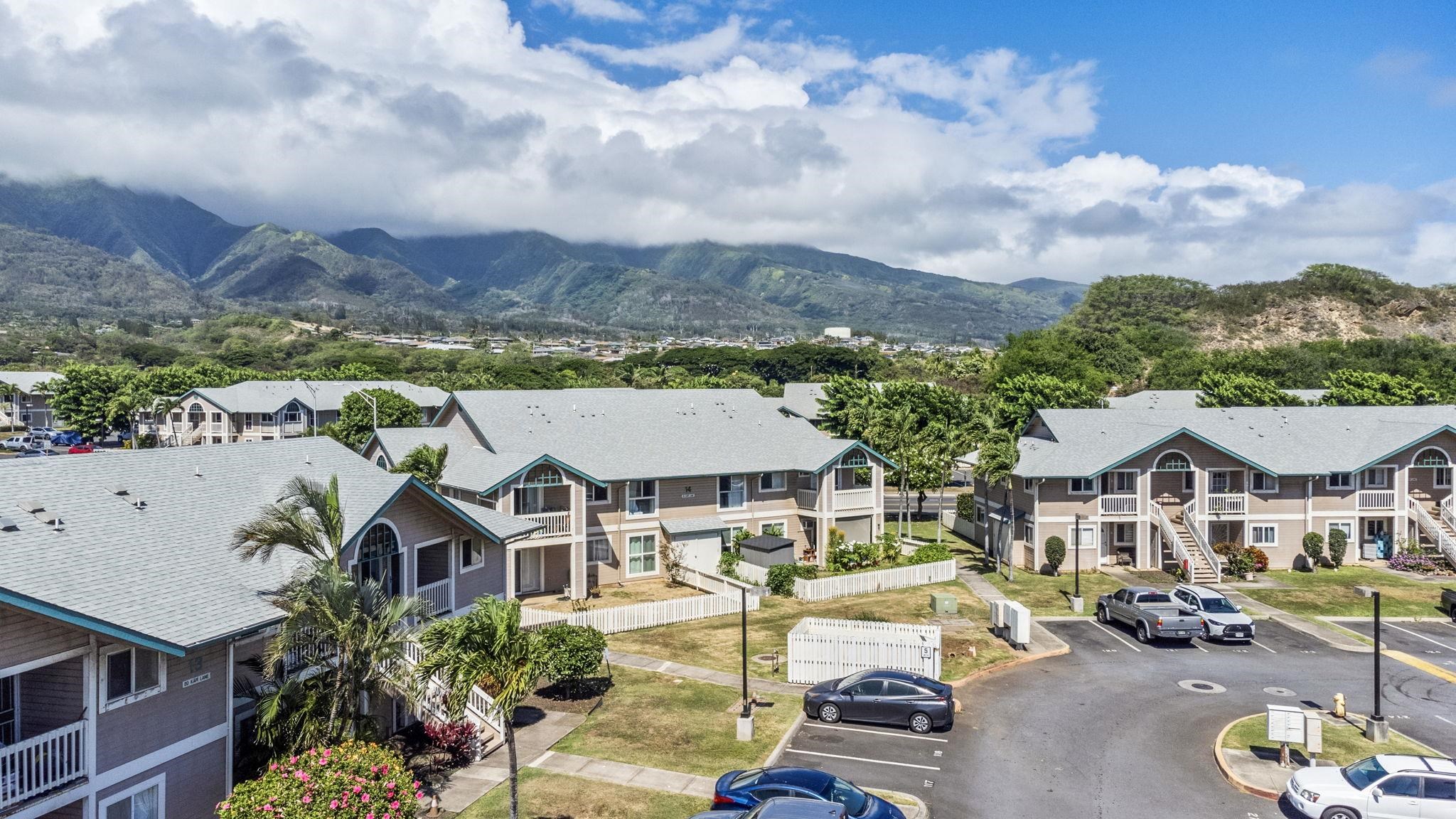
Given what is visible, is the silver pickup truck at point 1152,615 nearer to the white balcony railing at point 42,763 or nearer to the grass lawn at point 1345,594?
the grass lawn at point 1345,594

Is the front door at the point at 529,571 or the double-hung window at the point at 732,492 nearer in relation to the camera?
the front door at the point at 529,571

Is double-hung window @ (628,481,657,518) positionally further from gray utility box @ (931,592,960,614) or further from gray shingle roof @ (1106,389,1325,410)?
gray shingle roof @ (1106,389,1325,410)

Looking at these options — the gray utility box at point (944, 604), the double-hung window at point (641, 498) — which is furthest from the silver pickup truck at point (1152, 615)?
the double-hung window at point (641, 498)

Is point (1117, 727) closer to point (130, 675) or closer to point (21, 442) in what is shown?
point (130, 675)

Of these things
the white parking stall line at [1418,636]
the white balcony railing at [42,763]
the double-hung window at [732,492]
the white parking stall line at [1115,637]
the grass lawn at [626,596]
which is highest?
the double-hung window at [732,492]

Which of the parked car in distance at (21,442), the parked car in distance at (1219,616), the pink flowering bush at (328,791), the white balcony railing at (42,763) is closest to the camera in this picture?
the white balcony railing at (42,763)

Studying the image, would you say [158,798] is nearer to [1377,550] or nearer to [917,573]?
[917,573]

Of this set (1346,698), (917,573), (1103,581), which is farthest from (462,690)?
(1103,581)
